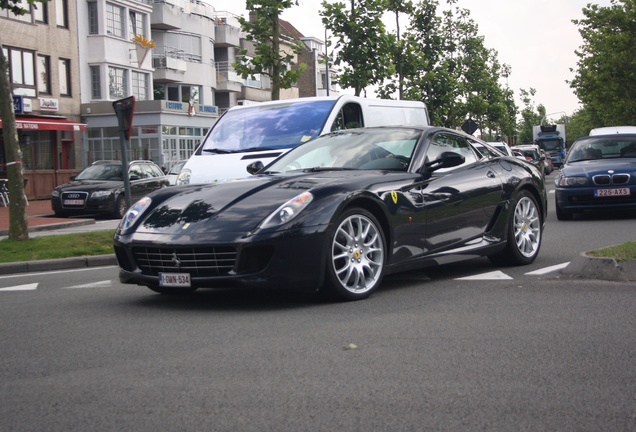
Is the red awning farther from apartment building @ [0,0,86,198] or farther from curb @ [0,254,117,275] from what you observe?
curb @ [0,254,117,275]

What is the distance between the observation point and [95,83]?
46156 mm

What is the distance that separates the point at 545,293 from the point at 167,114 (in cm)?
4307

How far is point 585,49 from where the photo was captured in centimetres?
6266

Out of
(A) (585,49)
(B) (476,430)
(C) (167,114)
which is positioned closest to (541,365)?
(B) (476,430)

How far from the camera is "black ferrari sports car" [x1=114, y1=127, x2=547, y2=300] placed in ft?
22.5

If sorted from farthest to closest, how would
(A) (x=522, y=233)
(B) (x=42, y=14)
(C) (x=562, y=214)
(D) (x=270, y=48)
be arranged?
(B) (x=42, y=14)
(D) (x=270, y=48)
(C) (x=562, y=214)
(A) (x=522, y=233)

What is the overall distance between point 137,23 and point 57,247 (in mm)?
38963

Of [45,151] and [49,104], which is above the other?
[49,104]

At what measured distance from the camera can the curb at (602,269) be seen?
813cm

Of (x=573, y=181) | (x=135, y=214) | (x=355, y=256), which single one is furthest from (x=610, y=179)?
(x=135, y=214)

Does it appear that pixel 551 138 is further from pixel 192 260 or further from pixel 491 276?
pixel 192 260

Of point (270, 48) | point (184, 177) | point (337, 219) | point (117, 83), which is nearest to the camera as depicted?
point (337, 219)

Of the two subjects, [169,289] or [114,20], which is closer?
[169,289]

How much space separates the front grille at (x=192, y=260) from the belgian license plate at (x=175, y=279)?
1.3 inches
